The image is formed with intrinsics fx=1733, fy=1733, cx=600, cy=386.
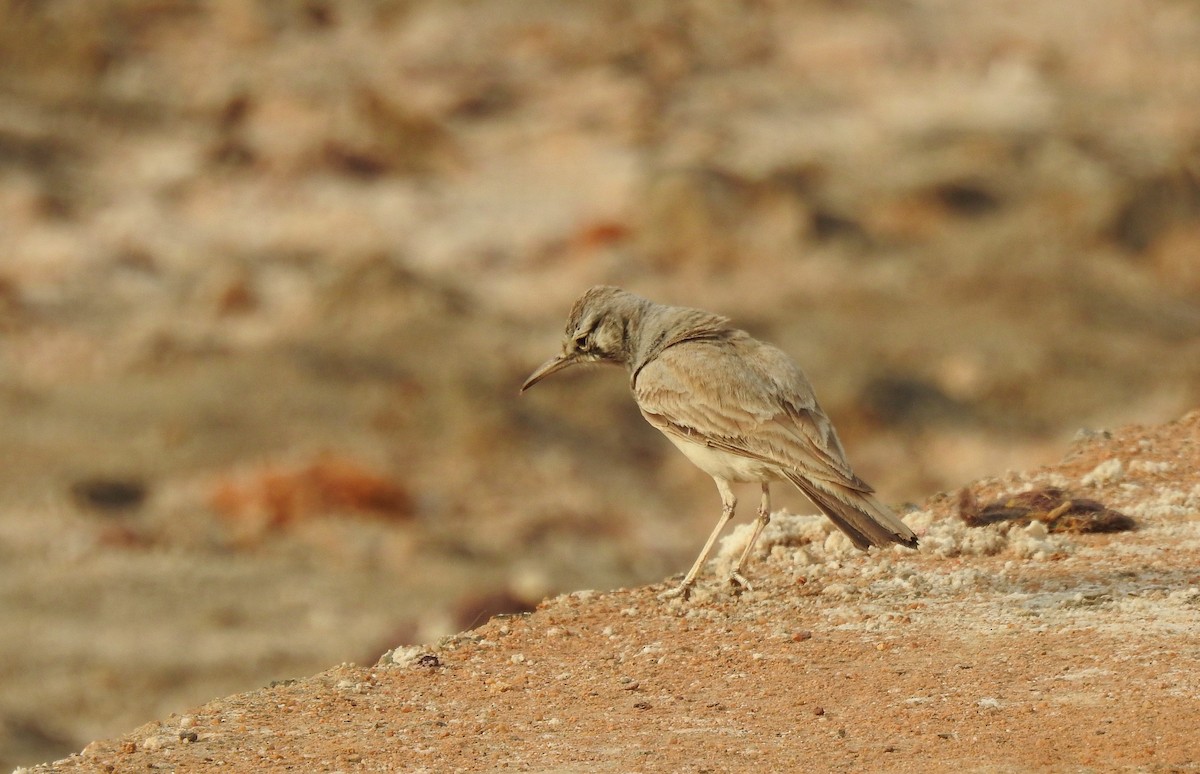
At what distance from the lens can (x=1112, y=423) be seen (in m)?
21.8

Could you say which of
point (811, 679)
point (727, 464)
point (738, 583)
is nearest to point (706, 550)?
point (738, 583)

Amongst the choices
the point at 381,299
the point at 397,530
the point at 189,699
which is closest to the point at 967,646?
the point at 189,699

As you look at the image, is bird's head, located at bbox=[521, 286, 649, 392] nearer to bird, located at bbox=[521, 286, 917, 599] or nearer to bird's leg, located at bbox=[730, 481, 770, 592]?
bird, located at bbox=[521, 286, 917, 599]

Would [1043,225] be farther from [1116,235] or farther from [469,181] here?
[469,181]

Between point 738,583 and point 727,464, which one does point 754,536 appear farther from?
point 727,464

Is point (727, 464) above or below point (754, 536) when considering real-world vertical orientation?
above

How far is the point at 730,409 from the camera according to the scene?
24.0ft

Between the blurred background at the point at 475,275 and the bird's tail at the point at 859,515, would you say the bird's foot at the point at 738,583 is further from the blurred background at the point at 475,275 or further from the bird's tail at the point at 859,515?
the blurred background at the point at 475,275

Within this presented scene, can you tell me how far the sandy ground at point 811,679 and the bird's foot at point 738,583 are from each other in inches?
2.1

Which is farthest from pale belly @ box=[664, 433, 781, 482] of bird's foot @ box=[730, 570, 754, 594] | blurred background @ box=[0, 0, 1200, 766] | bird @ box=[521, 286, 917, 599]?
blurred background @ box=[0, 0, 1200, 766]

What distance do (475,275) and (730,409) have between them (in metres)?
20.5

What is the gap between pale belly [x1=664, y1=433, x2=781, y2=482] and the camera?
23.8 ft

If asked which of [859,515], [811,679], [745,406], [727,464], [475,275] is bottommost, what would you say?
[811,679]

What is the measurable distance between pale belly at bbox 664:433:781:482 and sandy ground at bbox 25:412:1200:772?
0.49 metres
